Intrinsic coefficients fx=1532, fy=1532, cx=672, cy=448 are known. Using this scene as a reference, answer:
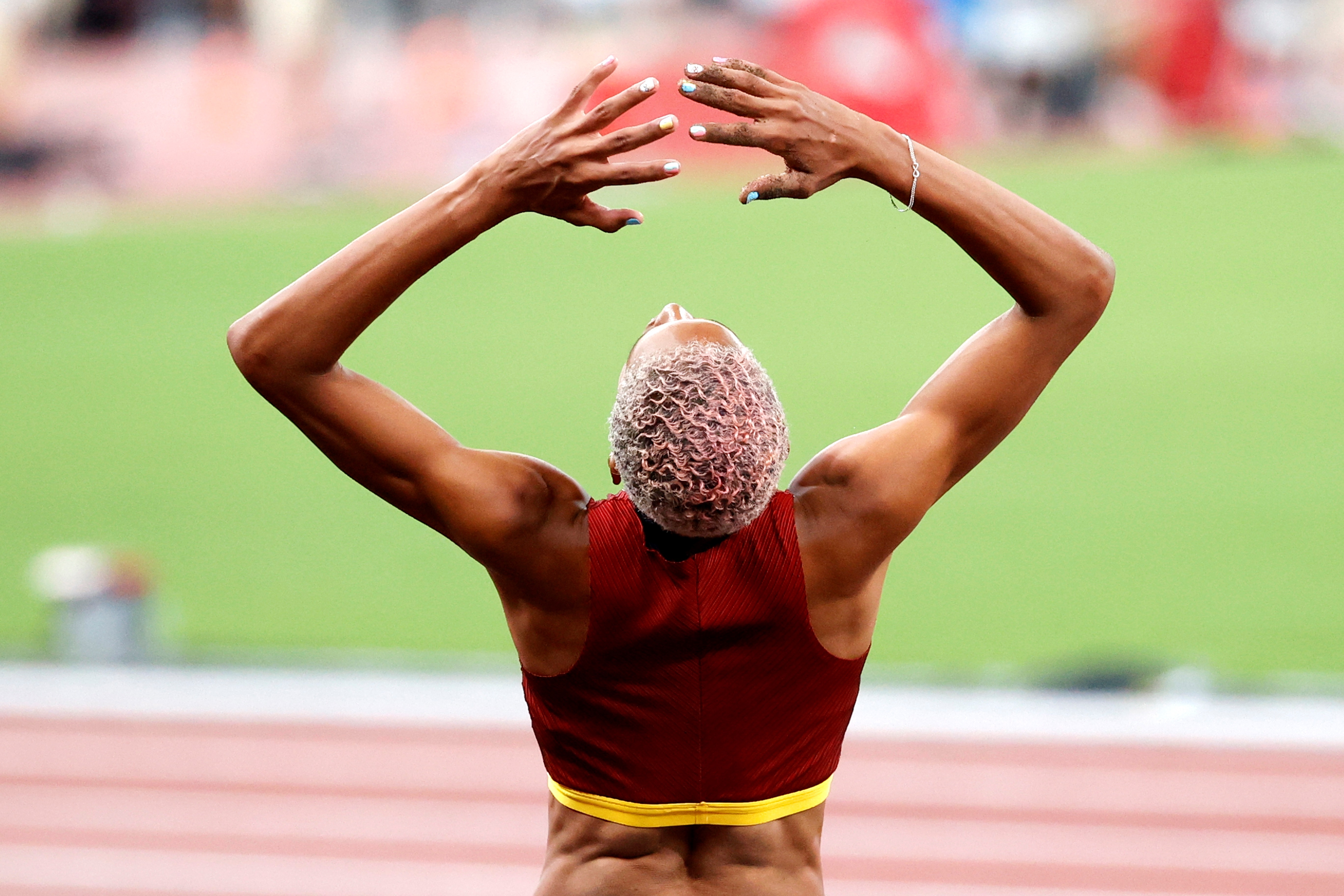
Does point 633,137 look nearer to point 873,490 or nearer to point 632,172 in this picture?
point 632,172

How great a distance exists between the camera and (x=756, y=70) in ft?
5.77

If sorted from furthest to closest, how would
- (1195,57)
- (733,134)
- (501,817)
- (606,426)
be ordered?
(1195,57), (606,426), (501,817), (733,134)

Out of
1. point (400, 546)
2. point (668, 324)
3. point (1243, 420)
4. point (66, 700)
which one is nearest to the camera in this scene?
point (668, 324)

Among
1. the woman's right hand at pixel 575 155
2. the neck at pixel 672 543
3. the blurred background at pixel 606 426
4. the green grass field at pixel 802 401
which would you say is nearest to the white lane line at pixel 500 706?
the blurred background at pixel 606 426

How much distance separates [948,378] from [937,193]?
0.82 feet

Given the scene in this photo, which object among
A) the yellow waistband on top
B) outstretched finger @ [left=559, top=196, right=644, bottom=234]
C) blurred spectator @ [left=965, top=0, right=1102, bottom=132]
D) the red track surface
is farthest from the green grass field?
outstretched finger @ [left=559, top=196, right=644, bottom=234]

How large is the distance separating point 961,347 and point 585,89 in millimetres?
559

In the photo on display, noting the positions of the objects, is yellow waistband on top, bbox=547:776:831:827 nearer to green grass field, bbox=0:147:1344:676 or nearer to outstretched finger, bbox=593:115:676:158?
outstretched finger, bbox=593:115:676:158

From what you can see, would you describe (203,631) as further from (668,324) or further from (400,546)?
(668,324)

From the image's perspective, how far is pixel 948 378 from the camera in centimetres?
197

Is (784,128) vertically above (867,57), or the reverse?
(867,57)

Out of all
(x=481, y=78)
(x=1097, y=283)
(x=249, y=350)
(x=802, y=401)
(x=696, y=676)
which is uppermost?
(x=481, y=78)

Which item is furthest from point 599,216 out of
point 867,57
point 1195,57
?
point 1195,57

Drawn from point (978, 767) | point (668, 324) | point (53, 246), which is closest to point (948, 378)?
point (668, 324)
